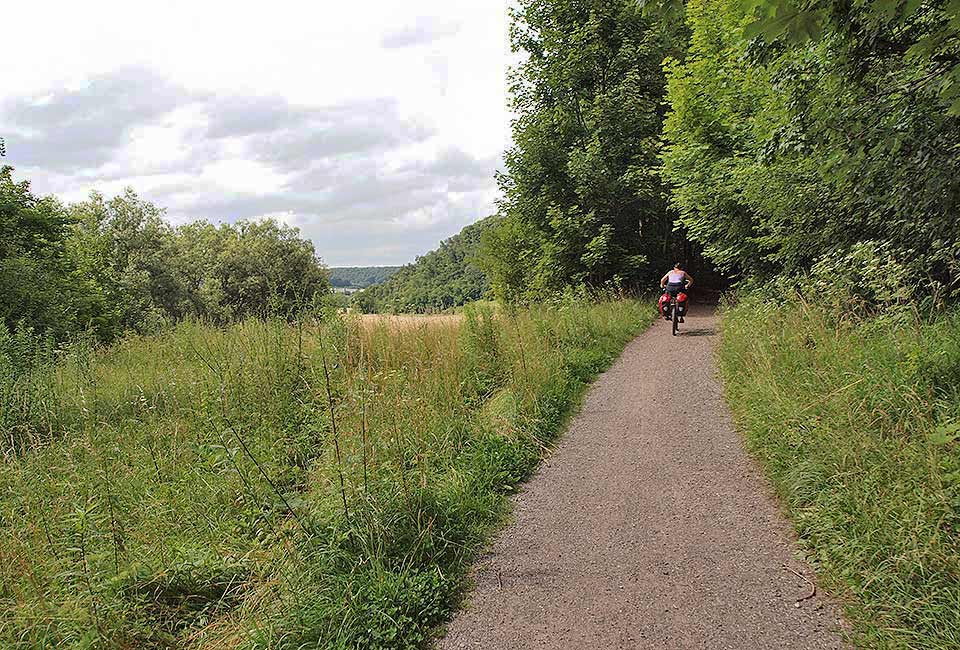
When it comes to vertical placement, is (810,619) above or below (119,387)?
below

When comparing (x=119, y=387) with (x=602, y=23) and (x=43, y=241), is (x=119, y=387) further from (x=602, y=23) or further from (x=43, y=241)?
(x=602, y=23)

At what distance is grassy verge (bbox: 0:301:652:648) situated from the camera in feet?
10.1

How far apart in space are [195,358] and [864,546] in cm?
814

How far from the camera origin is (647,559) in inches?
141

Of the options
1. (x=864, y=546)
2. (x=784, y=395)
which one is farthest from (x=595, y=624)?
(x=784, y=395)

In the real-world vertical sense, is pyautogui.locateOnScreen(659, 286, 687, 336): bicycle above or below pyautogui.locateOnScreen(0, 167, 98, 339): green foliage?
below

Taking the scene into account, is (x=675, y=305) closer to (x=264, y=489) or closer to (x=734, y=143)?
(x=734, y=143)

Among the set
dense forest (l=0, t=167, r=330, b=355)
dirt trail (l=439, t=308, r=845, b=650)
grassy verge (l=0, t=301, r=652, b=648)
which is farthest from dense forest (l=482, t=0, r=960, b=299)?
dense forest (l=0, t=167, r=330, b=355)

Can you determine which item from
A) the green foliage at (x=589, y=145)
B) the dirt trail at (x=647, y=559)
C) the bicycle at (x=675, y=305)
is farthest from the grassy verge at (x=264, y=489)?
the green foliage at (x=589, y=145)

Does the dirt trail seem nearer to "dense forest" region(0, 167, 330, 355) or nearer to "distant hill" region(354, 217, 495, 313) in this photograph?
"dense forest" region(0, 167, 330, 355)

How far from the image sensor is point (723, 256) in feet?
44.2

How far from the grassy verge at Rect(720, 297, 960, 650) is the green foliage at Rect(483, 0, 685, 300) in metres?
11.7

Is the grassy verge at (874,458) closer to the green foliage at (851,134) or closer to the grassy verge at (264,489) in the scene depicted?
the green foliage at (851,134)

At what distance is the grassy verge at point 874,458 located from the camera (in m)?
2.79
